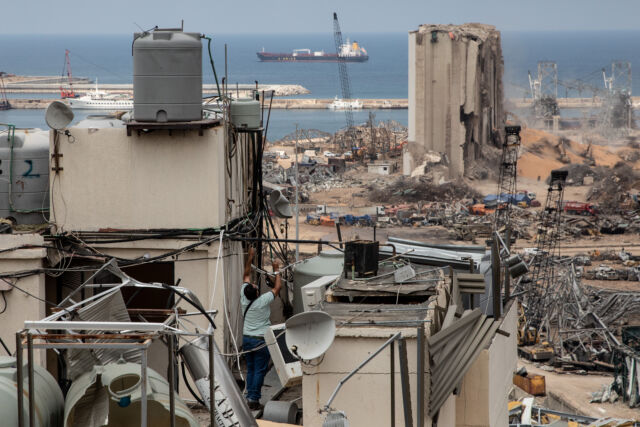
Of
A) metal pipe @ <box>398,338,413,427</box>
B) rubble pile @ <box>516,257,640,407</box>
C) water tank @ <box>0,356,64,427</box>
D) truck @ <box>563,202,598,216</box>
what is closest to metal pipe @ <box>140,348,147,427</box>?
water tank @ <box>0,356,64,427</box>

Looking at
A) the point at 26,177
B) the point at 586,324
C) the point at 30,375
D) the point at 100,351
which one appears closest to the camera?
the point at 30,375

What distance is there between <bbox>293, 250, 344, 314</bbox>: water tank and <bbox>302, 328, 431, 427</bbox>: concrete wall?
3.63 metres

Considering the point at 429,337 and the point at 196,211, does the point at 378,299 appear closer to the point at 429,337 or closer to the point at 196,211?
the point at 429,337

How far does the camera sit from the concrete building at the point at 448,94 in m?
61.8

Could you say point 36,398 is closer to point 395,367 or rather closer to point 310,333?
point 310,333

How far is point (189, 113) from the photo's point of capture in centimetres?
1206

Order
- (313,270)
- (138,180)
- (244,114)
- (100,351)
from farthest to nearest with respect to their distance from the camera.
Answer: (313,270) → (244,114) → (138,180) → (100,351)

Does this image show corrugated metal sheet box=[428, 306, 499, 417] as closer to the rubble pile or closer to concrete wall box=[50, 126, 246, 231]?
concrete wall box=[50, 126, 246, 231]

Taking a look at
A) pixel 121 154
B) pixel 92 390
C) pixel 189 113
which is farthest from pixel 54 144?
pixel 92 390

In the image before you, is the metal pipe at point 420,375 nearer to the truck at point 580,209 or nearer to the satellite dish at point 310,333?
the satellite dish at point 310,333

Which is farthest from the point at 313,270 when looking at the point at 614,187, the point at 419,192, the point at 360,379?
the point at 614,187

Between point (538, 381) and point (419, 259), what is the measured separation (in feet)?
41.7

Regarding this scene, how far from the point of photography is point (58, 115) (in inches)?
467

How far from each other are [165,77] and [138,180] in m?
1.32
